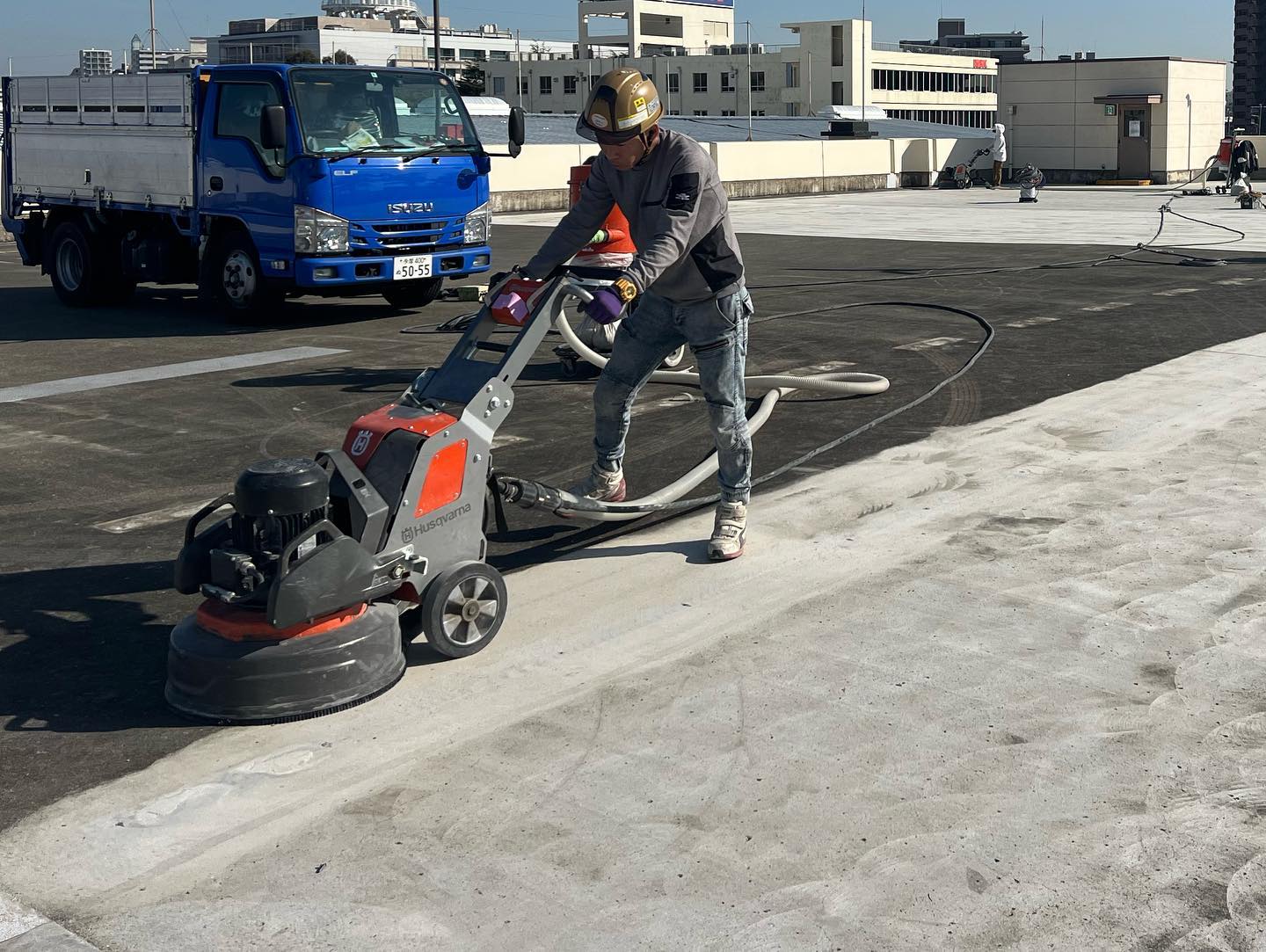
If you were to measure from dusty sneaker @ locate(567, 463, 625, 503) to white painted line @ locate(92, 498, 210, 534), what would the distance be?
1899mm

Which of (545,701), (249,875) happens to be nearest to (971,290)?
(545,701)

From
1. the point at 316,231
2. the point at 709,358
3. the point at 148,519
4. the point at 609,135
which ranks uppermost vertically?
the point at 609,135

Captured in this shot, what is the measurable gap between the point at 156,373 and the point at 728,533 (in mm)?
6592

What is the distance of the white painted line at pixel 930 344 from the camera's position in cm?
1147

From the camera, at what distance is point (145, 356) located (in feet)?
39.3

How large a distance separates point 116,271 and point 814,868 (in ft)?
45.0

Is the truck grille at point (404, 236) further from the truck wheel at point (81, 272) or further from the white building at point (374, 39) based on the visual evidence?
the white building at point (374, 39)

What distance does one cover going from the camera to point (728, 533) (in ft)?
19.7

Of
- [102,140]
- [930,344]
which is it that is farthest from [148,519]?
[102,140]

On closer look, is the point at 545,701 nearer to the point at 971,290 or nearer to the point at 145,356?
the point at 145,356

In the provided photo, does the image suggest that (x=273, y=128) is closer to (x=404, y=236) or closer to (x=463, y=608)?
(x=404, y=236)

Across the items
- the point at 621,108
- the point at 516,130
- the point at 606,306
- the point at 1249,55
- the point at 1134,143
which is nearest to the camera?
the point at 606,306

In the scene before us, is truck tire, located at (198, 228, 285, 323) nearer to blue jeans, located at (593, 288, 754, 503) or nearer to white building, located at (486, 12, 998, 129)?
blue jeans, located at (593, 288, 754, 503)

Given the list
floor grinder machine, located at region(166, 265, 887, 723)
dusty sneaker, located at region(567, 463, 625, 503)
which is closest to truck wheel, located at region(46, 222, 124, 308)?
dusty sneaker, located at region(567, 463, 625, 503)
